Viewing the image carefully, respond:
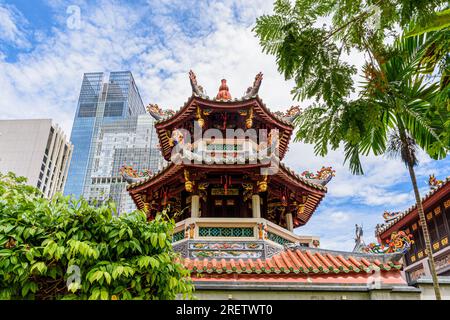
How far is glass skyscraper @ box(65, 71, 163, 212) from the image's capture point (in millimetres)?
93812

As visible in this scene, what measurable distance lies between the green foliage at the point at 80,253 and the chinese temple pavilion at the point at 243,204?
87.5 inches

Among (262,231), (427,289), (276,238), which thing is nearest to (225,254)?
(262,231)

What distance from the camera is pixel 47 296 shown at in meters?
4.96

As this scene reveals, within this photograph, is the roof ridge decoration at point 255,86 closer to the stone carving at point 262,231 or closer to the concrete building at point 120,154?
the stone carving at point 262,231

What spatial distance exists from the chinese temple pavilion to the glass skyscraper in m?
70.2

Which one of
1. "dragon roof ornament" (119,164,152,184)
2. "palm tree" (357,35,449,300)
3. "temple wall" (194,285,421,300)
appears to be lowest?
"temple wall" (194,285,421,300)

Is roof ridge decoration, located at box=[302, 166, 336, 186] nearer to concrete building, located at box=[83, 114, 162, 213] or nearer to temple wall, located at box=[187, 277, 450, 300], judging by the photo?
temple wall, located at box=[187, 277, 450, 300]

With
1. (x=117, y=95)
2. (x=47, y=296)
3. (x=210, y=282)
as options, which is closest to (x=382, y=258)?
(x=210, y=282)

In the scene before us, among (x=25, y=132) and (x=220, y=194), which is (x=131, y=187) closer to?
Result: (x=220, y=194)

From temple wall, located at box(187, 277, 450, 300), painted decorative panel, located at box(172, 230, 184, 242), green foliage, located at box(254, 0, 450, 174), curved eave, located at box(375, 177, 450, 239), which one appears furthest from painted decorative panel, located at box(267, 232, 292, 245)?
curved eave, located at box(375, 177, 450, 239)

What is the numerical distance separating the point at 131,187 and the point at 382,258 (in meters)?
7.83

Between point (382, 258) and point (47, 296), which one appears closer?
point (47, 296)

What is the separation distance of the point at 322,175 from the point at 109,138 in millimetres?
102274
